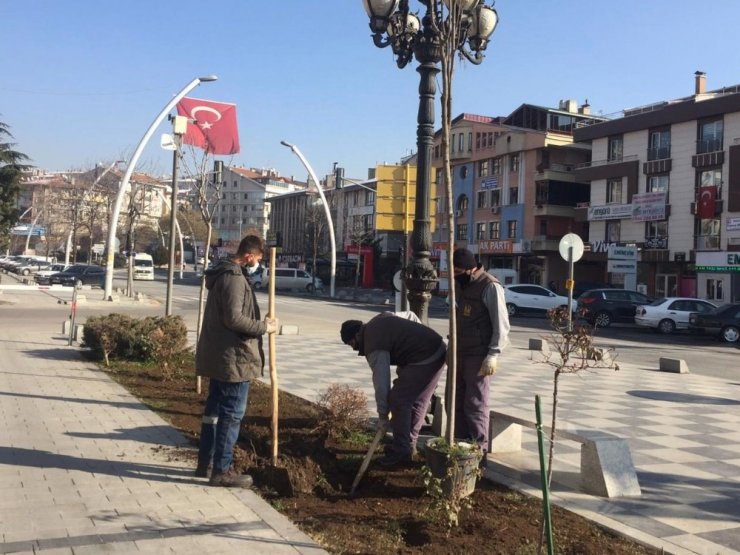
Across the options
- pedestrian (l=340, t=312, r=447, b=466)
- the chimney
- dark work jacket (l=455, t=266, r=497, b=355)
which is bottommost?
pedestrian (l=340, t=312, r=447, b=466)

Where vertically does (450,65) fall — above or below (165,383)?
above

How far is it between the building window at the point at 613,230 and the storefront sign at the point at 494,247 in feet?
27.5

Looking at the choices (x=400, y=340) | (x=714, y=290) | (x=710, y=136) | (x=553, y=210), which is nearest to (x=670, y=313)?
(x=714, y=290)

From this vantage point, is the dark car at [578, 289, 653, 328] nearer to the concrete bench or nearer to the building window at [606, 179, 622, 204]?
the building window at [606, 179, 622, 204]

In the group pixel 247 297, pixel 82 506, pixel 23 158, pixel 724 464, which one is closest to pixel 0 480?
pixel 82 506

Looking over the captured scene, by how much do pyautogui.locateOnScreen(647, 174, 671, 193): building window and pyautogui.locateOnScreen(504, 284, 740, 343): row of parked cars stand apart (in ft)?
51.7

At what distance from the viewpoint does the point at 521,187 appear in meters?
55.7

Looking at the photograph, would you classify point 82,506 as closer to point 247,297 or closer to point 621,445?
point 247,297

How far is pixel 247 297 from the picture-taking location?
523 centimetres

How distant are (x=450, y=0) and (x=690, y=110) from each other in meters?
43.6

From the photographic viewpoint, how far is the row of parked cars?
24391mm

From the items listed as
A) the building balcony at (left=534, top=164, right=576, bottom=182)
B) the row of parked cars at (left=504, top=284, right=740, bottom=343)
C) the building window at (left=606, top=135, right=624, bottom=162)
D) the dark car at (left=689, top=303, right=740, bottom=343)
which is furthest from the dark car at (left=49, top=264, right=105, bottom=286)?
the dark car at (left=689, top=303, right=740, bottom=343)

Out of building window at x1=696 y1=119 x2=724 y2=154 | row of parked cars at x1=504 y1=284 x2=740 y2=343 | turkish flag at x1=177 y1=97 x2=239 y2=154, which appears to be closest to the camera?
turkish flag at x1=177 y1=97 x2=239 y2=154

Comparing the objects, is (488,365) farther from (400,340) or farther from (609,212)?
(609,212)
